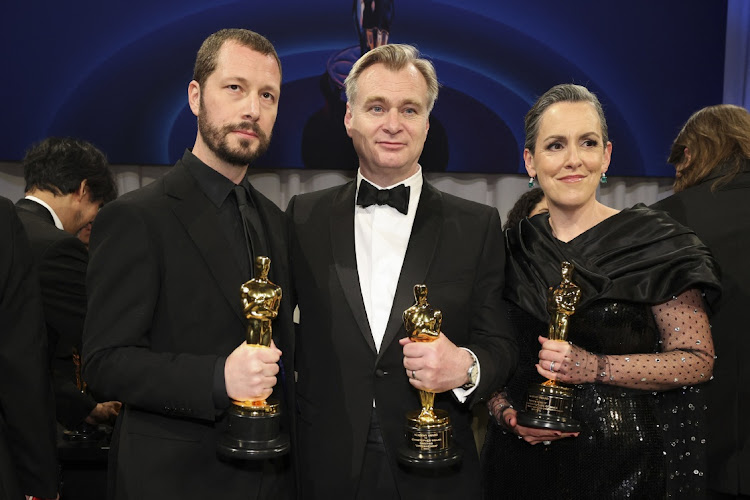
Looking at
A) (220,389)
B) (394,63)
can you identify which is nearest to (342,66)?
(394,63)

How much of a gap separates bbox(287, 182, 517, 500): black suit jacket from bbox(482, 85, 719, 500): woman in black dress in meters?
0.21

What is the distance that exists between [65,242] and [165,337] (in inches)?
55.9

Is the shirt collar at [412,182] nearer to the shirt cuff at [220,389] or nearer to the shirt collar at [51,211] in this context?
the shirt cuff at [220,389]

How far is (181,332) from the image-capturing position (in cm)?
201

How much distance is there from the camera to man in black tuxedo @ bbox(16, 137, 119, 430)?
3143mm

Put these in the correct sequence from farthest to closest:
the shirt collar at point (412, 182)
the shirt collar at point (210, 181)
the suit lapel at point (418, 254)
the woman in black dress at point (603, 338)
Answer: the shirt collar at point (412, 182) → the woman in black dress at point (603, 338) → the suit lapel at point (418, 254) → the shirt collar at point (210, 181)

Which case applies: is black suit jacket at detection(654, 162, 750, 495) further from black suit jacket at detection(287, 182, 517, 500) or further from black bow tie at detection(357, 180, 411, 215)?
black bow tie at detection(357, 180, 411, 215)

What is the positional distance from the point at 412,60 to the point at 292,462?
132cm

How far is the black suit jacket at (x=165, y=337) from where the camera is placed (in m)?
1.88

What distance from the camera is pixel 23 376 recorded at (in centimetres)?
208

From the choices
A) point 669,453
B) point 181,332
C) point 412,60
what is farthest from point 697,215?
point 181,332

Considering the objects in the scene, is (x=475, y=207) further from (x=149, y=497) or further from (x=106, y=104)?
(x=106, y=104)

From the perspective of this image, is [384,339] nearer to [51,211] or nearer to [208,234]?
[208,234]

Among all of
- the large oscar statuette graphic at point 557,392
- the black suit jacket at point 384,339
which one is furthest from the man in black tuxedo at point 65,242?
the large oscar statuette graphic at point 557,392
